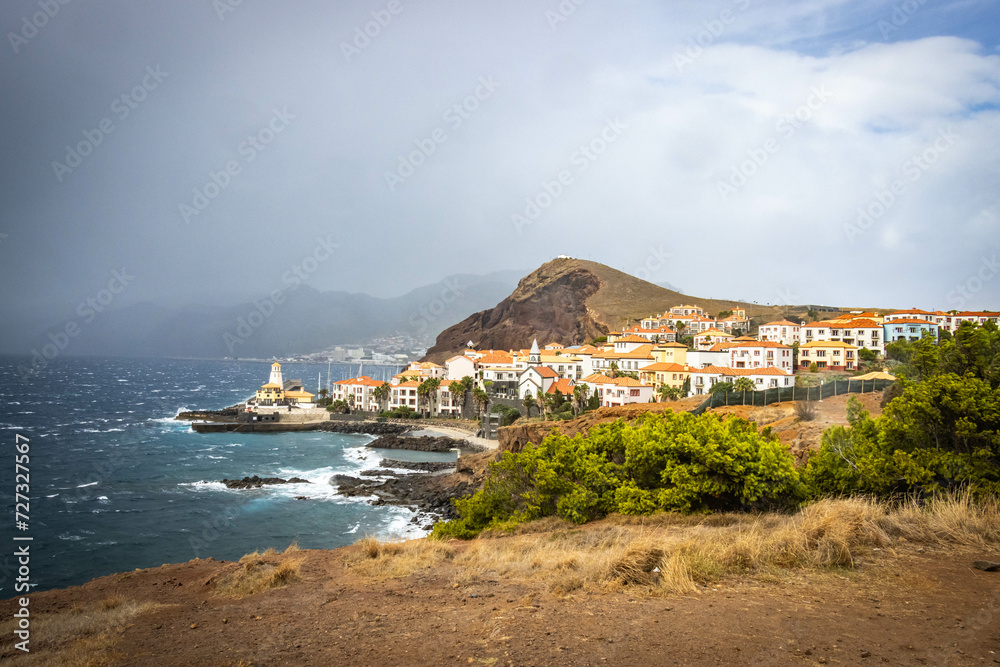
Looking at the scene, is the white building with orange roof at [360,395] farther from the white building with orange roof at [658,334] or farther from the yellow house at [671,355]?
the yellow house at [671,355]

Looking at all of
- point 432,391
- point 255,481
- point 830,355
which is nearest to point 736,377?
point 830,355

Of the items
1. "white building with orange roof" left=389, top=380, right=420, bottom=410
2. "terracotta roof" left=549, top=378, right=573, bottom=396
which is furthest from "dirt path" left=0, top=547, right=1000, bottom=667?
"white building with orange roof" left=389, top=380, right=420, bottom=410

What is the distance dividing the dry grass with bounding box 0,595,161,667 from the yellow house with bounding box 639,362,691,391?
4617cm

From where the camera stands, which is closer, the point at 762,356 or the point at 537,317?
the point at 762,356

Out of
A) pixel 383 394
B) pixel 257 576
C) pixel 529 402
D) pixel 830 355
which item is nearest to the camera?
pixel 257 576

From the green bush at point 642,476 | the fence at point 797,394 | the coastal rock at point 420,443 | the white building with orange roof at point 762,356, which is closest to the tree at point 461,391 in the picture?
the coastal rock at point 420,443

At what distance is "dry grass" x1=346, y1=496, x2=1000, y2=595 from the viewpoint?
6.86 meters

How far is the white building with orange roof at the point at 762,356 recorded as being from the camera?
50.8 meters

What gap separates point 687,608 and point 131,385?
140235 millimetres

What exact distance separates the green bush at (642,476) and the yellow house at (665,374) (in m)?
35.7

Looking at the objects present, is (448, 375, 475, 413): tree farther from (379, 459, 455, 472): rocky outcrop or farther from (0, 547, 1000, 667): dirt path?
(0, 547, 1000, 667): dirt path

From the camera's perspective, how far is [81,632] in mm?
7215

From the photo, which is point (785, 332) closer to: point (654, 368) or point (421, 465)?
point (654, 368)

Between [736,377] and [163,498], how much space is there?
4286 centimetres
